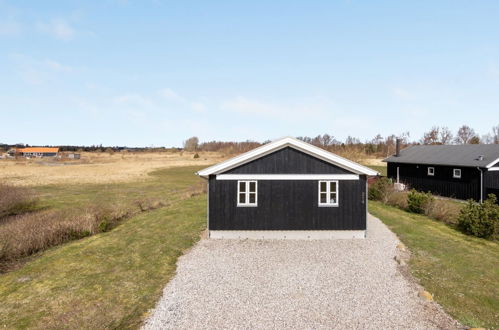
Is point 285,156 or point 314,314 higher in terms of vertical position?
point 285,156

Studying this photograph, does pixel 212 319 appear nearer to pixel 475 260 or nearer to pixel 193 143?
pixel 475 260

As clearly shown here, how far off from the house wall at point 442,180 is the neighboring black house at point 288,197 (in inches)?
607

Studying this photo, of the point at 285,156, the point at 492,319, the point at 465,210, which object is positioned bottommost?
the point at 492,319

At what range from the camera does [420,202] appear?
2194 cm

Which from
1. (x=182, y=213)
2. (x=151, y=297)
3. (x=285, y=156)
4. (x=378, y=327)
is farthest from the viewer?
(x=182, y=213)

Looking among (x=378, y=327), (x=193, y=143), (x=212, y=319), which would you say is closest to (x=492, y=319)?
(x=378, y=327)

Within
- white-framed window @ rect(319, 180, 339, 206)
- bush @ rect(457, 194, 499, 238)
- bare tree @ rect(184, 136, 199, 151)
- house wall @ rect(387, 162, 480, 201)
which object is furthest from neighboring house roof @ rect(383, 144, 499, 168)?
bare tree @ rect(184, 136, 199, 151)

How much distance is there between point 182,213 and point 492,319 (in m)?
18.5

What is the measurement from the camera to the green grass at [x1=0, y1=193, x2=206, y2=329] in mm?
8586

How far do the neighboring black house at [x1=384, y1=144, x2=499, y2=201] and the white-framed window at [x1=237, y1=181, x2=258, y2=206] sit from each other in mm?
19624

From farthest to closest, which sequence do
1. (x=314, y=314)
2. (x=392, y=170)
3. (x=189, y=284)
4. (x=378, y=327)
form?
(x=392, y=170), (x=189, y=284), (x=314, y=314), (x=378, y=327)

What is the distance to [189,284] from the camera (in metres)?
10.5

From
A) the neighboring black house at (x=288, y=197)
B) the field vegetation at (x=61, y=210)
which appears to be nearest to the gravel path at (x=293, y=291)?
the neighboring black house at (x=288, y=197)

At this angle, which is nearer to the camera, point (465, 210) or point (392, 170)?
point (465, 210)
